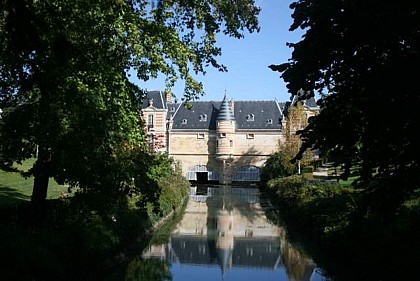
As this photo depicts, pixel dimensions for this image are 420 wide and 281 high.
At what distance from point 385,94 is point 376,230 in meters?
5.90

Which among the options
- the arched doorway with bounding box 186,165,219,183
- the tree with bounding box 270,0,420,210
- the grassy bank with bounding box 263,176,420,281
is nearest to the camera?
the tree with bounding box 270,0,420,210

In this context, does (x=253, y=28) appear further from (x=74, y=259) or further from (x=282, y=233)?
(x=282, y=233)

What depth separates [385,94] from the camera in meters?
6.35

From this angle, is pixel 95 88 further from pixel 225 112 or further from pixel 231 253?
pixel 225 112

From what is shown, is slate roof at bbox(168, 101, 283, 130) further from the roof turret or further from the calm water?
the calm water

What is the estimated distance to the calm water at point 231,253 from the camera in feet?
42.3

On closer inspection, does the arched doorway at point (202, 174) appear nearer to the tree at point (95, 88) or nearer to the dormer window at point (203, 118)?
the dormer window at point (203, 118)

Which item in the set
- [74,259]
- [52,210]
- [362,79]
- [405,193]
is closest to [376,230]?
[405,193]

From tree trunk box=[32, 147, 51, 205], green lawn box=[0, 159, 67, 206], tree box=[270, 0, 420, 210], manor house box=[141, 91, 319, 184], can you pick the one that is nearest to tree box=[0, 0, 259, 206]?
tree trunk box=[32, 147, 51, 205]

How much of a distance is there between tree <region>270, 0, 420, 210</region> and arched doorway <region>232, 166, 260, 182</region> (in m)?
52.7

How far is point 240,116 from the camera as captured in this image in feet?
202

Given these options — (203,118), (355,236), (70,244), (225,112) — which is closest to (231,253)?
(355,236)

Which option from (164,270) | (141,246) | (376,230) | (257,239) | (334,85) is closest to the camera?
(334,85)

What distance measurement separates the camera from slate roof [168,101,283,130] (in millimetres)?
60625
